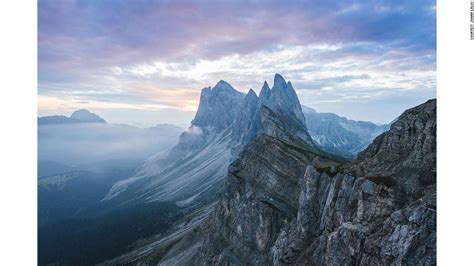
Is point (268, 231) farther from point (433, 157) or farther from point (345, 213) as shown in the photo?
point (433, 157)

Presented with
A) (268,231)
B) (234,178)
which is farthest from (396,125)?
(234,178)

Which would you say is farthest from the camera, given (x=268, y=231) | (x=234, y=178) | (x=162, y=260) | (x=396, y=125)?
(x=162, y=260)

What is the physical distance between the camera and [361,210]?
5684 cm

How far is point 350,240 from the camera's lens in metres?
54.0

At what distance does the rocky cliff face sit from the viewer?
46.3m

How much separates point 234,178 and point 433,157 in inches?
2881

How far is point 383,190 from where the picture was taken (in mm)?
55406

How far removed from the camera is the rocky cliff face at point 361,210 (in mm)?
46344

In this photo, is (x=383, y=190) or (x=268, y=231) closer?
(x=383, y=190)
